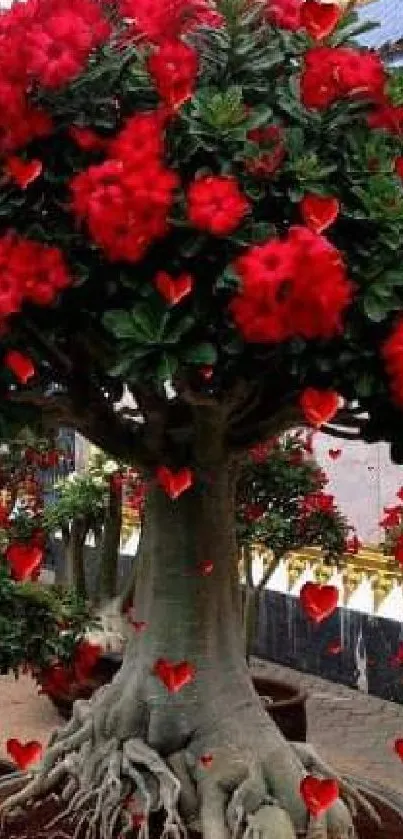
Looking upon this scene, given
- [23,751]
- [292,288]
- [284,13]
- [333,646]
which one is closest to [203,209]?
[292,288]

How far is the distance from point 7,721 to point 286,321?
17.7ft

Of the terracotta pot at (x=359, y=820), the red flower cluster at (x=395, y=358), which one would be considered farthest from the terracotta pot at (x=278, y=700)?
the red flower cluster at (x=395, y=358)

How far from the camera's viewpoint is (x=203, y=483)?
334 cm

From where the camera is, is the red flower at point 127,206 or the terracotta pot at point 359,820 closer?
the red flower at point 127,206

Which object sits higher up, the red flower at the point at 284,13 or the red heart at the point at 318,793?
the red flower at the point at 284,13

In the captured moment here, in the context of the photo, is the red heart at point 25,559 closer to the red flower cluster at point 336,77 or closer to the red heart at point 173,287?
the red heart at point 173,287

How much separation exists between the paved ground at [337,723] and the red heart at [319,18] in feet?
13.2

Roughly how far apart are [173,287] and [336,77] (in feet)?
1.92

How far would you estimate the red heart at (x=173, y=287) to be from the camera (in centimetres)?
239

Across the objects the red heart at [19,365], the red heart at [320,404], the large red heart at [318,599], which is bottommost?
the large red heart at [318,599]

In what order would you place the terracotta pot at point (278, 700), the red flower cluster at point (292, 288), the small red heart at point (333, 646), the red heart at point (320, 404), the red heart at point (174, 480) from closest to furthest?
the red flower cluster at point (292, 288) < the red heart at point (320, 404) < the red heart at point (174, 480) < the terracotta pot at point (278, 700) < the small red heart at point (333, 646)

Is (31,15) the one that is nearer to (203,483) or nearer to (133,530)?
(203,483)

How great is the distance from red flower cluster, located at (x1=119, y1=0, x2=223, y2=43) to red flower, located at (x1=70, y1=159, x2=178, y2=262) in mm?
388

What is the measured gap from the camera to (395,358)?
2381mm
